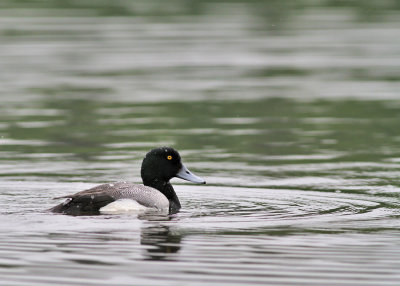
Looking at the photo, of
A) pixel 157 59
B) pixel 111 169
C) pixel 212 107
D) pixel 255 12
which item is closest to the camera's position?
pixel 111 169

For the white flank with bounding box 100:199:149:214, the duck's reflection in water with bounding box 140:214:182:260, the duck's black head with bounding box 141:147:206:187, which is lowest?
the duck's reflection in water with bounding box 140:214:182:260

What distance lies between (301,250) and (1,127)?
11.2 metres

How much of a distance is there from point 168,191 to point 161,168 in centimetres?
39

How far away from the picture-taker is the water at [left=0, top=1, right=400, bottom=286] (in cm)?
1101

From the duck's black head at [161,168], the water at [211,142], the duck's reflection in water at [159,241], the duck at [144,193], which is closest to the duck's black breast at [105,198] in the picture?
the duck at [144,193]

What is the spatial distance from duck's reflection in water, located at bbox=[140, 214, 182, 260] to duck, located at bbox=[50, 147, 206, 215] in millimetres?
822

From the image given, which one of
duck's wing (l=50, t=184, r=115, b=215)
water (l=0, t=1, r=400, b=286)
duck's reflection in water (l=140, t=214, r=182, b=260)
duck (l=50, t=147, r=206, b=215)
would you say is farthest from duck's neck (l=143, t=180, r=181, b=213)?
duck's reflection in water (l=140, t=214, r=182, b=260)

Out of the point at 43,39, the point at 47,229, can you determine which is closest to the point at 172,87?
the point at 43,39

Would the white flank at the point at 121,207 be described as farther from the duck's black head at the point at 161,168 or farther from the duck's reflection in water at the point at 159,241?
the duck's black head at the point at 161,168

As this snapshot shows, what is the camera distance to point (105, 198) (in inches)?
539

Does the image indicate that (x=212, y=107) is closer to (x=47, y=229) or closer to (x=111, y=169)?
(x=111, y=169)

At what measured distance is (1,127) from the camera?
21422 mm

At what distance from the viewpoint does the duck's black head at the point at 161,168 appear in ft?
49.1

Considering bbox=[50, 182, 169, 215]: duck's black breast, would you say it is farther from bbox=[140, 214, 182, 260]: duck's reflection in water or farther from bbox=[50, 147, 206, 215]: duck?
bbox=[140, 214, 182, 260]: duck's reflection in water
